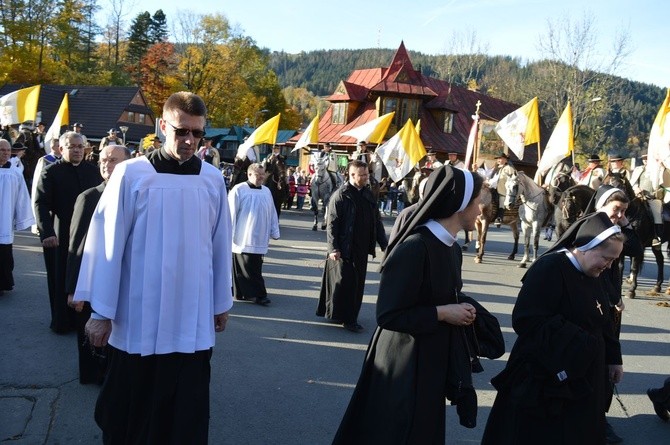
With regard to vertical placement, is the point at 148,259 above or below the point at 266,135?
below

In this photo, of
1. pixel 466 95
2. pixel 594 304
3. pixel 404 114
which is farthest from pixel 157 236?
pixel 466 95

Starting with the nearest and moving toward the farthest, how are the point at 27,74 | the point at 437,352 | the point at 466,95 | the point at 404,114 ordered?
1. the point at 437,352
2. the point at 404,114
3. the point at 27,74
4. the point at 466,95

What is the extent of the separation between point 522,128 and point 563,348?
42.7 feet

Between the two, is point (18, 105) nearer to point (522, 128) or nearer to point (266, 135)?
point (266, 135)

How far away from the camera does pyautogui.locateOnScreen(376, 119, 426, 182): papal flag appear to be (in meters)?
17.0

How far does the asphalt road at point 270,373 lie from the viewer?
14.6ft

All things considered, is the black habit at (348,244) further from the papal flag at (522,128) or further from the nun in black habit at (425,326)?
the papal flag at (522,128)

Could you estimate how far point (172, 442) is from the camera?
322cm

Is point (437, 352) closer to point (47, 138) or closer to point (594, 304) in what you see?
point (594, 304)

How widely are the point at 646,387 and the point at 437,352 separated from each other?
13.7ft

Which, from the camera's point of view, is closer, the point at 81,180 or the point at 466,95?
the point at 81,180

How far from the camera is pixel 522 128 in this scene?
50.1ft

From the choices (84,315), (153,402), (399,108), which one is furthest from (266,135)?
(399,108)

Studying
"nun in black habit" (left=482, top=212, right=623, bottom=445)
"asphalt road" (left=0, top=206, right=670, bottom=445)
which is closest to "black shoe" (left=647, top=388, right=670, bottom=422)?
"asphalt road" (left=0, top=206, right=670, bottom=445)
